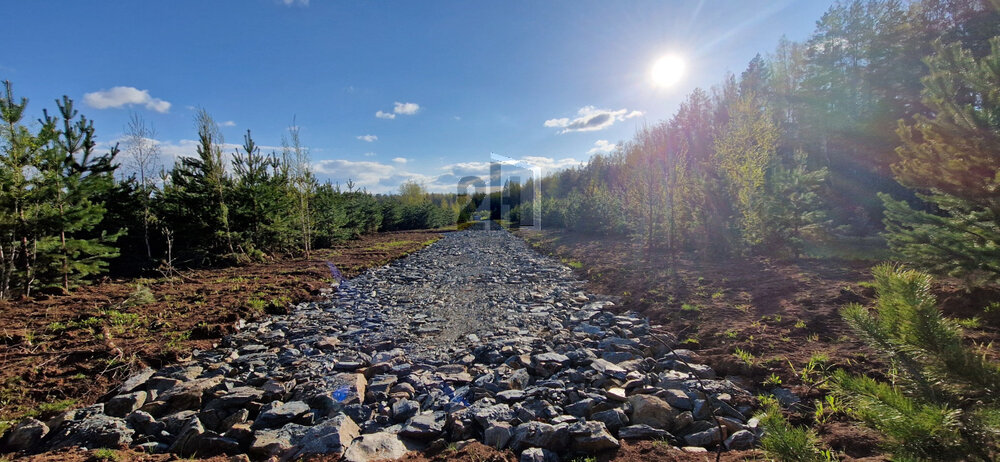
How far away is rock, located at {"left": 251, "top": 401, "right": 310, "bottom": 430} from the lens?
3.22 meters

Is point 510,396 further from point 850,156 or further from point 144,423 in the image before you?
point 850,156

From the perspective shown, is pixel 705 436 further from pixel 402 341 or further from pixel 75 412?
pixel 75 412

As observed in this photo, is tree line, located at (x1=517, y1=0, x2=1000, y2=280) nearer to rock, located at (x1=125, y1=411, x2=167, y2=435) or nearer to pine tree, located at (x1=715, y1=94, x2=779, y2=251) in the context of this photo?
pine tree, located at (x1=715, y1=94, x2=779, y2=251)

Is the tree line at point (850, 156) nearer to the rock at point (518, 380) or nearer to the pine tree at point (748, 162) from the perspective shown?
the pine tree at point (748, 162)

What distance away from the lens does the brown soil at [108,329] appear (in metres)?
3.62

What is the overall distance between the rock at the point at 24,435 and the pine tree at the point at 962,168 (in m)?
8.66

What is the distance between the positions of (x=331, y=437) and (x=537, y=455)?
1.65 meters

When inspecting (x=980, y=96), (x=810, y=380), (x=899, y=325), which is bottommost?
(x=810, y=380)

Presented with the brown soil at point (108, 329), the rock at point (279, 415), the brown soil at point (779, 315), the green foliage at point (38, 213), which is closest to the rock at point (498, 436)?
the rock at point (279, 415)

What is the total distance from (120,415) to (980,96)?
9.35 m

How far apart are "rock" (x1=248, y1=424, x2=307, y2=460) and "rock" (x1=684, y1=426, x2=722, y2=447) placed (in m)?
3.11

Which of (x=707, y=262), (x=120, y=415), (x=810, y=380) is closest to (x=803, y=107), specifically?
(x=707, y=262)

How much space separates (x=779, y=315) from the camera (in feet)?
17.0

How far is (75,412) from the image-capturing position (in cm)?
327
